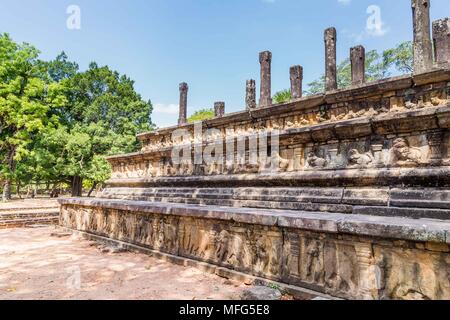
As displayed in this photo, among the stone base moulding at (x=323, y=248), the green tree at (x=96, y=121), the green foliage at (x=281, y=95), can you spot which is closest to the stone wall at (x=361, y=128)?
the stone base moulding at (x=323, y=248)

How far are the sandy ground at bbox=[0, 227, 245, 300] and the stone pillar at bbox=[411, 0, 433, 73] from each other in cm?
1071

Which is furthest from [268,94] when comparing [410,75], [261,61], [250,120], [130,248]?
[130,248]

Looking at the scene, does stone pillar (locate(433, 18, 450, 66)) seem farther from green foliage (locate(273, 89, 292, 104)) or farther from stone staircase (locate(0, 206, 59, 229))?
green foliage (locate(273, 89, 292, 104))

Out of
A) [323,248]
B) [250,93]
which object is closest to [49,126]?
[250,93]

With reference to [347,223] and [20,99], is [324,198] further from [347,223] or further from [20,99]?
[20,99]

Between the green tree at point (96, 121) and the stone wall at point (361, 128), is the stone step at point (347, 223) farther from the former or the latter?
the green tree at point (96, 121)

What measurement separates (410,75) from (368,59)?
2693 cm

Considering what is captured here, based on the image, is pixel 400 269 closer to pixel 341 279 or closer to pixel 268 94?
pixel 341 279

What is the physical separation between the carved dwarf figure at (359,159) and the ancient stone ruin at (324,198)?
0.02m

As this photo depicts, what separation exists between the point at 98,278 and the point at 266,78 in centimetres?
1075

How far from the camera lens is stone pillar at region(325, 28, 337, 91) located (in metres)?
11.8

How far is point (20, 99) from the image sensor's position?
1797 cm

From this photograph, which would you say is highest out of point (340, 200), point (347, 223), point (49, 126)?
point (49, 126)
